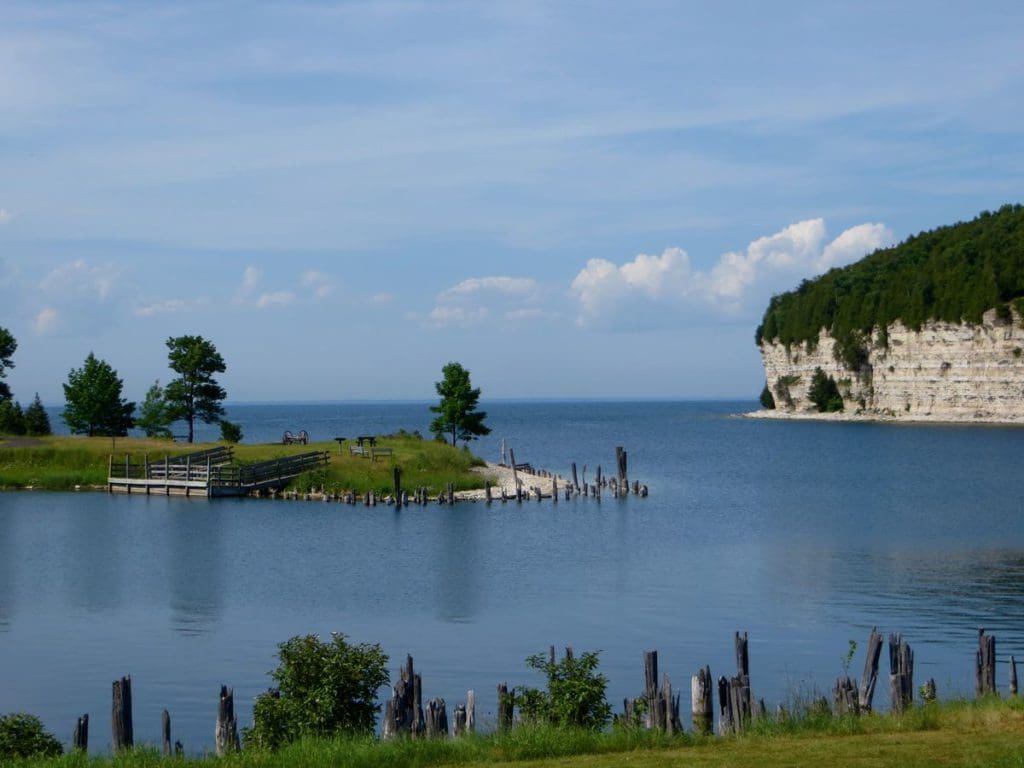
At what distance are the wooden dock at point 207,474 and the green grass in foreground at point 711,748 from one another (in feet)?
187

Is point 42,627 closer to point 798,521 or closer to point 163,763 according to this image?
point 163,763

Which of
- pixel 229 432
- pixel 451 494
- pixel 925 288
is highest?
pixel 925 288

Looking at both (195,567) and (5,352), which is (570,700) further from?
(5,352)

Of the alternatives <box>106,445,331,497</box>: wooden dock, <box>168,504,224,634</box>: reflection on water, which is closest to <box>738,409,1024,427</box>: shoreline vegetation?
<box>106,445,331,497</box>: wooden dock

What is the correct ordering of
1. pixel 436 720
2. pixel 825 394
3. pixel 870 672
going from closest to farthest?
1. pixel 436 720
2. pixel 870 672
3. pixel 825 394

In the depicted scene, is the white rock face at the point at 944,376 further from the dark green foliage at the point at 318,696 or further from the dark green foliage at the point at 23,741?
the dark green foliage at the point at 23,741

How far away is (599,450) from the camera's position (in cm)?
13262

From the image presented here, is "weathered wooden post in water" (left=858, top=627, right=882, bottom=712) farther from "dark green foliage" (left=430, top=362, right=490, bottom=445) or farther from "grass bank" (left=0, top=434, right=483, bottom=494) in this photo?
"dark green foliage" (left=430, top=362, right=490, bottom=445)

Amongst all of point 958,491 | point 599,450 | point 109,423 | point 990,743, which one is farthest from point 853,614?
point 599,450

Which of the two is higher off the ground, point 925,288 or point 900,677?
point 925,288

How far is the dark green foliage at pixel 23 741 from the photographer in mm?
18234

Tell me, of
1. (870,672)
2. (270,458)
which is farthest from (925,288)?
(870,672)

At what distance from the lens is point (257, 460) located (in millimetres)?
78562

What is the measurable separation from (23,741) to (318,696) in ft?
14.5
